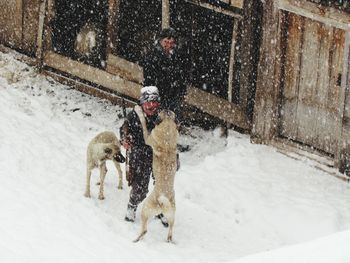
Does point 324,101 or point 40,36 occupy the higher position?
point 324,101

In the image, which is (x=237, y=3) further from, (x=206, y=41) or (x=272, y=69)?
(x=206, y=41)

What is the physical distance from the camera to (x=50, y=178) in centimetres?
916

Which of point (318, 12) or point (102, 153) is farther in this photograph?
point (318, 12)

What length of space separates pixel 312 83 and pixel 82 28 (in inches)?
180

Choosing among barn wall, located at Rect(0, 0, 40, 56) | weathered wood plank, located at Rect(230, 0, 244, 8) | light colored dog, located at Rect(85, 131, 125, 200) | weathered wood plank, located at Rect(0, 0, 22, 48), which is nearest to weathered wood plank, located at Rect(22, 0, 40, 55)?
barn wall, located at Rect(0, 0, 40, 56)

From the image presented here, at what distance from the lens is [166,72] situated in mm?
9078

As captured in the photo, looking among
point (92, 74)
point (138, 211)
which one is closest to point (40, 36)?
point (92, 74)

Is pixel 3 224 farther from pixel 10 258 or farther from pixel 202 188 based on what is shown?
pixel 202 188

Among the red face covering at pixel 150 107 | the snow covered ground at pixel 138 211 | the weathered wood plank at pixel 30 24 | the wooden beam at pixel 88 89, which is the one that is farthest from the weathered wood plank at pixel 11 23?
the red face covering at pixel 150 107

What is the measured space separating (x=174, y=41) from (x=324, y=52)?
197 cm

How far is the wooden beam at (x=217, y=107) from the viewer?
1054cm

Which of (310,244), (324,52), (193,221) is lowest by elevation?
(193,221)

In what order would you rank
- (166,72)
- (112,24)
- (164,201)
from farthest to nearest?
1. (112,24)
2. (166,72)
3. (164,201)

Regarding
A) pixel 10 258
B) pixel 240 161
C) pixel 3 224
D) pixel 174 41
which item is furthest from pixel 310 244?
pixel 240 161
